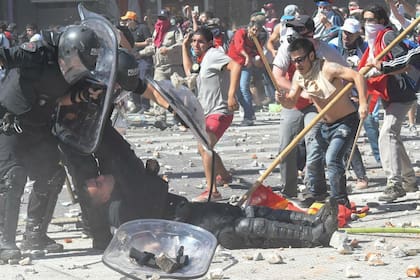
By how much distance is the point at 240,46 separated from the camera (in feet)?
55.9

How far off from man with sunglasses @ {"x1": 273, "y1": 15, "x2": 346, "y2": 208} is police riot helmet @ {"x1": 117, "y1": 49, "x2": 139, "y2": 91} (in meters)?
2.18

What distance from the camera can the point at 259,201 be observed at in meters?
8.34

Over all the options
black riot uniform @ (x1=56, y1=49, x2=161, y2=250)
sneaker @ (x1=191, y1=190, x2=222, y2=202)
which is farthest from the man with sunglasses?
black riot uniform @ (x1=56, y1=49, x2=161, y2=250)

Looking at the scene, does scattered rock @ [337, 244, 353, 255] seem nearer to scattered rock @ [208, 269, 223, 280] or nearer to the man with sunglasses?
scattered rock @ [208, 269, 223, 280]

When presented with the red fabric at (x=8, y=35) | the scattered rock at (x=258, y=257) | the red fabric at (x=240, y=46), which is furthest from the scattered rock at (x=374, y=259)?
the red fabric at (x=8, y=35)

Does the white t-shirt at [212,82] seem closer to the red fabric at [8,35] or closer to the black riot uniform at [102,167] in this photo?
the black riot uniform at [102,167]

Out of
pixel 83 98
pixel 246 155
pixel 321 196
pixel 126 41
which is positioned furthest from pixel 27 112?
pixel 246 155

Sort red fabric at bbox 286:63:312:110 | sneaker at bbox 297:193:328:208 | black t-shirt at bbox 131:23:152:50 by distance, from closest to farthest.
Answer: sneaker at bbox 297:193:328:208
red fabric at bbox 286:63:312:110
black t-shirt at bbox 131:23:152:50

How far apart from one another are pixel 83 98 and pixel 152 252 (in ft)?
5.21

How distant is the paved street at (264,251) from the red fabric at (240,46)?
327cm

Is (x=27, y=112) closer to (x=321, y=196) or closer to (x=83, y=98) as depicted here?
(x=83, y=98)

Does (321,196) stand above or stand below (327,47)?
below

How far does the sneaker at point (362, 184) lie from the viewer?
10.5 metres

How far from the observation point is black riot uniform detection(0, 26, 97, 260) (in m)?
7.16
